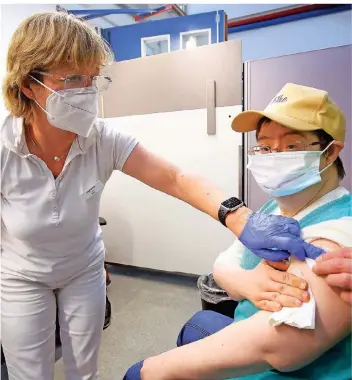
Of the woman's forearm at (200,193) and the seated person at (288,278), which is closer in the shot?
the seated person at (288,278)

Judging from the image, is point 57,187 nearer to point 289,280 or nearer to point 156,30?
point 289,280

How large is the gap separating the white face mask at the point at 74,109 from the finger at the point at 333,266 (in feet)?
2.68

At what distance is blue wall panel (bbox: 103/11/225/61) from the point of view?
2.49m

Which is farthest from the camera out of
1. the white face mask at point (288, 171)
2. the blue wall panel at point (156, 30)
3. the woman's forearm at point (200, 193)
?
the blue wall panel at point (156, 30)

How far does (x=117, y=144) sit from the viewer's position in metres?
1.11

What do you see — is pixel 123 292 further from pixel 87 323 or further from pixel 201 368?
pixel 201 368

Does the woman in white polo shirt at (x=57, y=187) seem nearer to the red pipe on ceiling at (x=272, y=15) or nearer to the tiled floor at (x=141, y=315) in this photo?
the tiled floor at (x=141, y=315)

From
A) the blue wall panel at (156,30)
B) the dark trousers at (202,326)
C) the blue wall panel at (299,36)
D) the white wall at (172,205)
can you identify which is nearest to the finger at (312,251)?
the dark trousers at (202,326)

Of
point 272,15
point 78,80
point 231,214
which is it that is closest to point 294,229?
point 231,214

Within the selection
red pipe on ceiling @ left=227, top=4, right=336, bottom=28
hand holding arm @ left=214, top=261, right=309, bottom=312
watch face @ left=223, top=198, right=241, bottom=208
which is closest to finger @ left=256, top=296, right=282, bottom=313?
hand holding arm @ left=214, top=261, right=309, bottom=312

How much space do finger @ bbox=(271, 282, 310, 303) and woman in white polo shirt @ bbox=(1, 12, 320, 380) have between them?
217mm

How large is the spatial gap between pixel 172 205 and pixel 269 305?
195cm

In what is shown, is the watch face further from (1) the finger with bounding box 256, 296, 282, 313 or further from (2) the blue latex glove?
(1) the finger with bounding box 256, 296, 282, 313

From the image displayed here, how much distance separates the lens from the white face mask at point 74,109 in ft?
3.19
